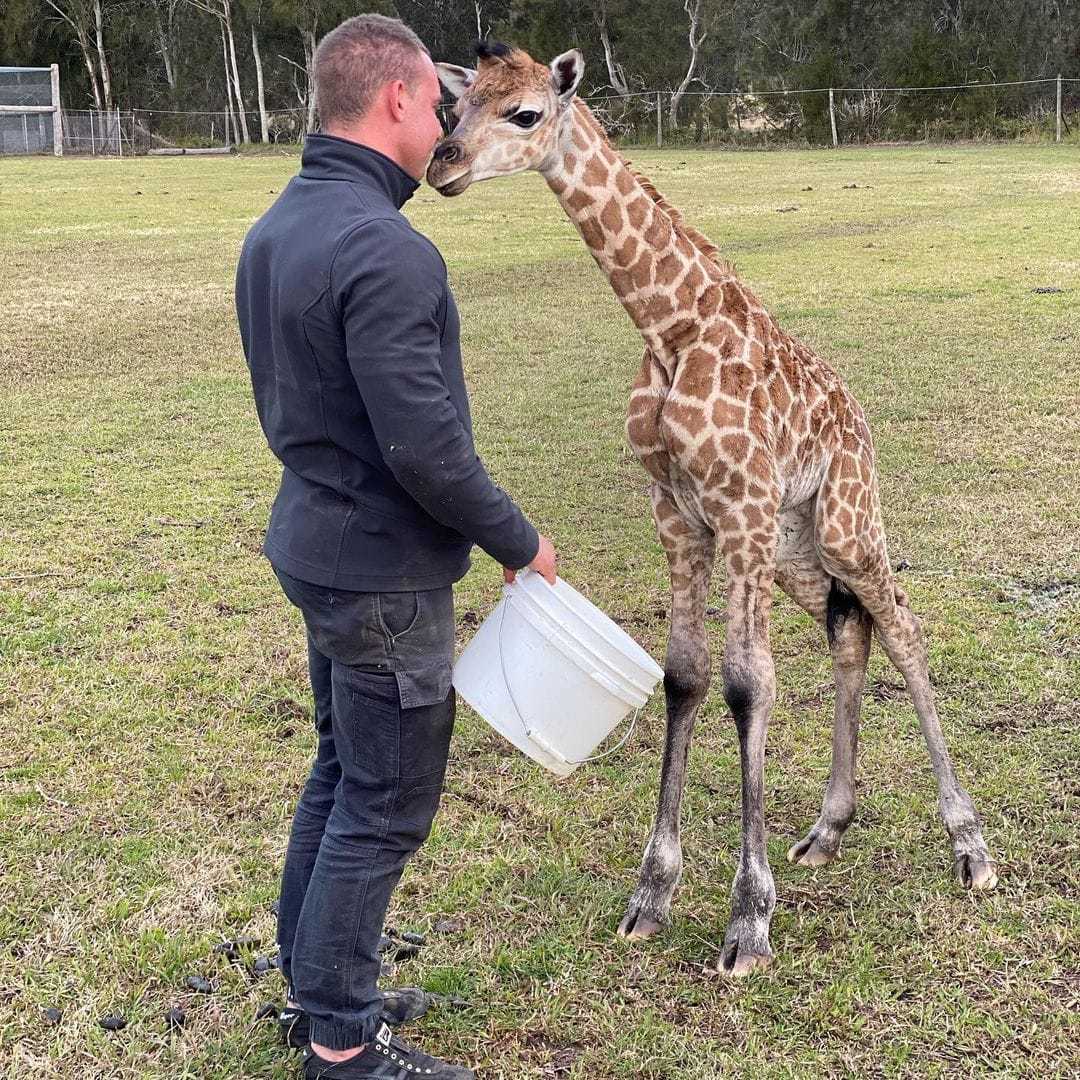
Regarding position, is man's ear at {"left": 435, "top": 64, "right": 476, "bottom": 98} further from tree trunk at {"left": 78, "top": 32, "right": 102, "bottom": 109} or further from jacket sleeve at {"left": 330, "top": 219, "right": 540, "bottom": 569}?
tree trunk at {"left": 78, "top": 32, "right": 102, "bottom": 109}

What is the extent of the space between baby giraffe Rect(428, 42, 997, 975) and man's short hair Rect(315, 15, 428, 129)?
584mm

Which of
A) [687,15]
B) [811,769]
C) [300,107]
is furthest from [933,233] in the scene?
[300,107]

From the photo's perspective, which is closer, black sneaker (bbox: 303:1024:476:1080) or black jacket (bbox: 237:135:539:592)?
black jacket (bbox: 237:135:539:592)

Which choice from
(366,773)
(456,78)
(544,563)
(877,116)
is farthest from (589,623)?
(877,116)

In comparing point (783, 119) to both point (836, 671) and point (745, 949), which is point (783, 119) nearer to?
point (836, 671)

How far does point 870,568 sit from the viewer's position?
13.9 ft

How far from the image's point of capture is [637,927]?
3.89 metres

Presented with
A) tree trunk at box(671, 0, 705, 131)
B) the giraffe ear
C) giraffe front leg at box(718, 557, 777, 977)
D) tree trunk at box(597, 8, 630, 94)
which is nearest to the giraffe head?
the giraffe ear

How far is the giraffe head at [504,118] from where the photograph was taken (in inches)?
138

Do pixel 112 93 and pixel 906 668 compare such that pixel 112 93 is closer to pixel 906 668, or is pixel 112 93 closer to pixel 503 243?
pixel 503 243

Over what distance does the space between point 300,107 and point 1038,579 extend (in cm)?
5371

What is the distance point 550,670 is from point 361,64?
1.47 metres

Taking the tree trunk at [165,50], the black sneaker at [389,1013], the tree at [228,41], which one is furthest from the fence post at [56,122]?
the black sneaker at [389,1013]

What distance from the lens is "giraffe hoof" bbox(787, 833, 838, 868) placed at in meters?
4.26
